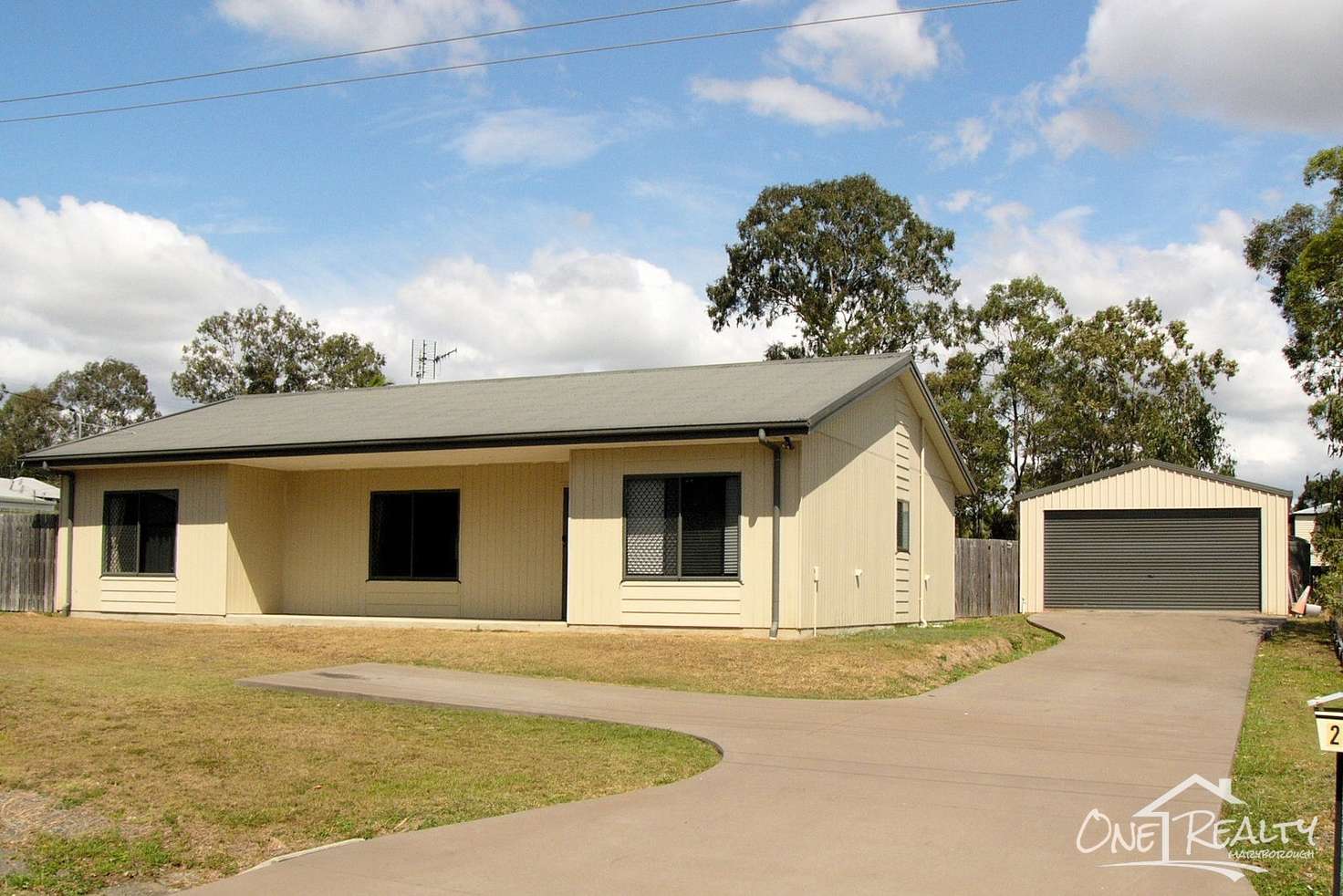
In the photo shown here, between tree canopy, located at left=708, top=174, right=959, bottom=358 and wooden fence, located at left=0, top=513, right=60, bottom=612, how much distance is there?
27.6 meters

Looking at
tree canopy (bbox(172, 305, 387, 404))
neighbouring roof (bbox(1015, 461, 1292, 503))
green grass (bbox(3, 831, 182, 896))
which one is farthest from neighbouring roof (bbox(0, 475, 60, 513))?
green grass (bbox(3, 831, 182, 896))

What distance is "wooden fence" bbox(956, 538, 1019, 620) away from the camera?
26984mm

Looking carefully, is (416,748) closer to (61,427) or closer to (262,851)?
(262,851)

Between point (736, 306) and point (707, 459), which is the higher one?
point (736, 306)

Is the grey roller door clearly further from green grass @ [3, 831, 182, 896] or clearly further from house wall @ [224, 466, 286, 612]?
green grass @ [3, 831, 182, 896]

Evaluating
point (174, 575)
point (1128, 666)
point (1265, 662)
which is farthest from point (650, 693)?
point (174, 575)

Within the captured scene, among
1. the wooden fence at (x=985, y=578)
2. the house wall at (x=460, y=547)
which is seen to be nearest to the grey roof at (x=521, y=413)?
the house wall at (x=460, y=547)

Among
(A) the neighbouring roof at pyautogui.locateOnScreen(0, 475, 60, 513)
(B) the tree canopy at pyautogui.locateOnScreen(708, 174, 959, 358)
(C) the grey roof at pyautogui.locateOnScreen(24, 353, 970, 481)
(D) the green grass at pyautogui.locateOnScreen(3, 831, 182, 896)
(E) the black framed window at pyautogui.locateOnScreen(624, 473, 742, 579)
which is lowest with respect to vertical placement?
(D) the green grass at pyautogui.locateOnScreen(3, 831, 182, 896)

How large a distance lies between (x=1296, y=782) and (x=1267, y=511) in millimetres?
22421

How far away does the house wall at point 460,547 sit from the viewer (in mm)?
20422

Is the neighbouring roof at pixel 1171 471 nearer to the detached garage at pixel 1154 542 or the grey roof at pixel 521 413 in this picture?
the detached garage at pixel 1154 542

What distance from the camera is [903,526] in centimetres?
2205

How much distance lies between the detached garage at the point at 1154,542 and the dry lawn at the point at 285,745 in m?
15.1

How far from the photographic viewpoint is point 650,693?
12.6 m
